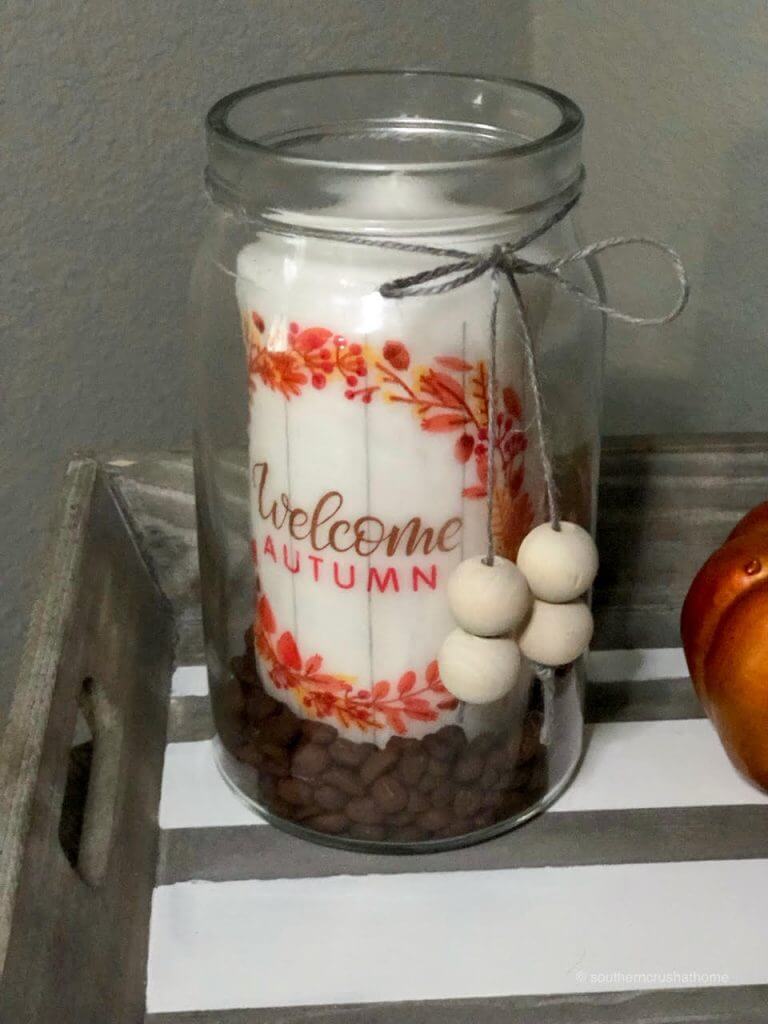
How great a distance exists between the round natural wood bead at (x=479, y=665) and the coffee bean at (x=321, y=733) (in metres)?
0.07

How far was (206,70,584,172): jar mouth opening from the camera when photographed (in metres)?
0.43

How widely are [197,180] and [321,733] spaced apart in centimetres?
32

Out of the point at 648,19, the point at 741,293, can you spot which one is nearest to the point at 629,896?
the point at 741,293

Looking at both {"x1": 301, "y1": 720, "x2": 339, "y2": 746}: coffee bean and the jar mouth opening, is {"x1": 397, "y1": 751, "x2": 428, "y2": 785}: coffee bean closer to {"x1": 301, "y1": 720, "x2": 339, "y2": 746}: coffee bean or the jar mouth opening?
{"x1": 301, "y1": 720, "x2": 339, "y2": 746}: coffee bean

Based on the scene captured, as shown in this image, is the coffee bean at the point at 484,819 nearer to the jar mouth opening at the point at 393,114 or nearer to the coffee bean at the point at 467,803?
the coffee bean at the point at 467,803

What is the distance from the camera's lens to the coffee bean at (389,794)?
399 millimetres

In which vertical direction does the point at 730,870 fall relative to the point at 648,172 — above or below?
below

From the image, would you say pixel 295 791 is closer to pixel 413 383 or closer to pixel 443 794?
pixel 443 794

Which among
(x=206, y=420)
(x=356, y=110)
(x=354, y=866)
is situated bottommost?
(x=354, y=866)

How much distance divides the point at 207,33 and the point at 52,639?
1.12 ft

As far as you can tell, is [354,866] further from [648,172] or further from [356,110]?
[648,172]

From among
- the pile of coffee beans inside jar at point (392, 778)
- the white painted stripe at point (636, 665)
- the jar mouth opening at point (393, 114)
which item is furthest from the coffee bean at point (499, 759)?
the jar mouth opening at point (393, 114)

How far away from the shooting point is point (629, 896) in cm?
40

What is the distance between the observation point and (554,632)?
1.21 ft
